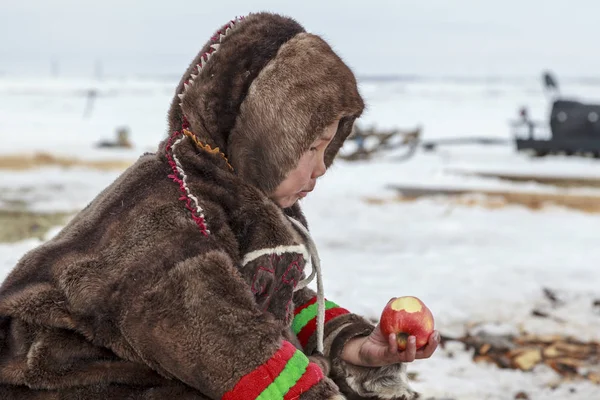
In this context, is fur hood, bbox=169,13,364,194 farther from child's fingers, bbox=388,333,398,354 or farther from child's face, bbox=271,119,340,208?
child's fingers, bbox=388,333,398,354

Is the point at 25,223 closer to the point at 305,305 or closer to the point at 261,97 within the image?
the point at 305,305

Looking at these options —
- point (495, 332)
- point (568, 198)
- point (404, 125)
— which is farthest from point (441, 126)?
point (495, 332)

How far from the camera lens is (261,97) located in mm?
1945

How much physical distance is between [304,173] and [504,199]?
26.1 feet

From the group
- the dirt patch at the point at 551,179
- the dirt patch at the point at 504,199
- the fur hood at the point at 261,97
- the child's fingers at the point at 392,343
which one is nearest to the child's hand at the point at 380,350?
the child's fingers at the point at 392,343

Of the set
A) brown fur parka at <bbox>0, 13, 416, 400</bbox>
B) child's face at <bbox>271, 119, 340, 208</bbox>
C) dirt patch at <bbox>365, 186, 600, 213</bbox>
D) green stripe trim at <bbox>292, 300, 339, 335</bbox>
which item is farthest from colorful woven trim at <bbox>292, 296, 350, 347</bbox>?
dirt patch at <bbox>365, 186, 600, 213</bbox>

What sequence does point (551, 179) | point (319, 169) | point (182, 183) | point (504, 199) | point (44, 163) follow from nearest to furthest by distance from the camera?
point (182, 183), point (319, 169), point (504, 199), point (551, 179), point (44, 163)

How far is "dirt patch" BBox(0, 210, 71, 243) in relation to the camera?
6.59 metres

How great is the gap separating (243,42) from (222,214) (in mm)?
480

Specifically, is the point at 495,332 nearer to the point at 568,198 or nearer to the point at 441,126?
the point at 568,198

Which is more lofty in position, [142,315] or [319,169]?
[319,169]

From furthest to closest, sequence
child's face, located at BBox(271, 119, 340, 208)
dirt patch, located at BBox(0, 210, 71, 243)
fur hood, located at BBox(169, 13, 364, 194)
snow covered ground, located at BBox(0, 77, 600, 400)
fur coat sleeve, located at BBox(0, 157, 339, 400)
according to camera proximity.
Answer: dirt patch, located at BBox(0, 210, 71, 243), snow covered ground, located at BBox(0, 77, 600, 400), child's face, located at BBox(271, 119, 340, 208), fur hood, located at BBox(169, 13, 364, 194), fur coat sleeve, located at BBox(0, 157, 339, 400)

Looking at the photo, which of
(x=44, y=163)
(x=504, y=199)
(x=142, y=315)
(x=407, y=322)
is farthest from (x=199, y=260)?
(x=44, y=163)

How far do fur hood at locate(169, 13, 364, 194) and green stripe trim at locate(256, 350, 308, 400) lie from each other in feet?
1.62
